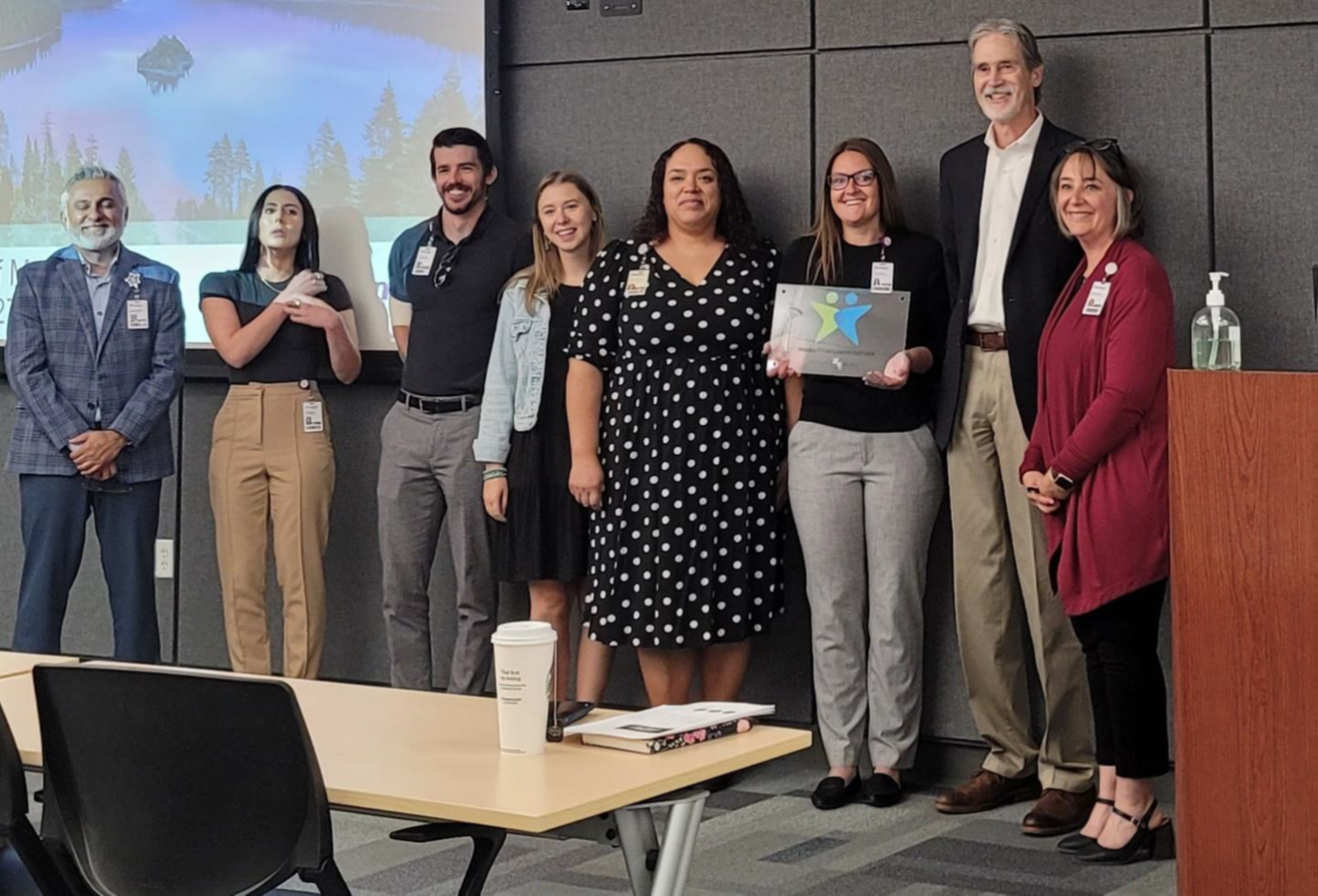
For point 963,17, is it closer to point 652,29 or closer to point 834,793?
point 652,29

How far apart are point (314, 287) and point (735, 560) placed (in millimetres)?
1767

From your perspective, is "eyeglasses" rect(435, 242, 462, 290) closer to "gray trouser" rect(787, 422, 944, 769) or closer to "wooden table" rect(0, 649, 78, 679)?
"gray trouser" rect(787, 422, 944, 769)

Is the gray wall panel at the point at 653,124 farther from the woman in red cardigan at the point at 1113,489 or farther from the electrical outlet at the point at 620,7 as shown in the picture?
the woman in red cardigan at the point at 1113,489

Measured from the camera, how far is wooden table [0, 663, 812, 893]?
2.01 m

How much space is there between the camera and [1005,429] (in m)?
4.41

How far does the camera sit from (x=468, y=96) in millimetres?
5500

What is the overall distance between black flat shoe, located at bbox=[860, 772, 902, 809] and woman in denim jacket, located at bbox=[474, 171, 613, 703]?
0.87 m

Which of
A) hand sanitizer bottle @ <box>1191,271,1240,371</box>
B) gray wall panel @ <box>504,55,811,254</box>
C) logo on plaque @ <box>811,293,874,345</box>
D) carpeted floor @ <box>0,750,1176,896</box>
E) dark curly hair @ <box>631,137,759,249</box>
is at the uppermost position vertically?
gray wall panel @ <box>504,55,811,254</box>

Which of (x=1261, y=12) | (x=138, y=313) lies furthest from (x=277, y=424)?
(x=1261, y=12)

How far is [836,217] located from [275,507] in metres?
2.06

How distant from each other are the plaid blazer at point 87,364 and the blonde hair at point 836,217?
216 cm

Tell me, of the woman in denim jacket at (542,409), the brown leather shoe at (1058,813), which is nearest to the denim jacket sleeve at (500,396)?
the woman in denim jacket at (542,409)

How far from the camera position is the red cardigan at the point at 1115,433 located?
3.89m

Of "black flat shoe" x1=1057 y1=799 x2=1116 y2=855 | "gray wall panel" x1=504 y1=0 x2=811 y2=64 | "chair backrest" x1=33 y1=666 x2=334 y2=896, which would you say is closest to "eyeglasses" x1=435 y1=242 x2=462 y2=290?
"gray wall panel" x1=504 y1=0 x2=811 y2=64
